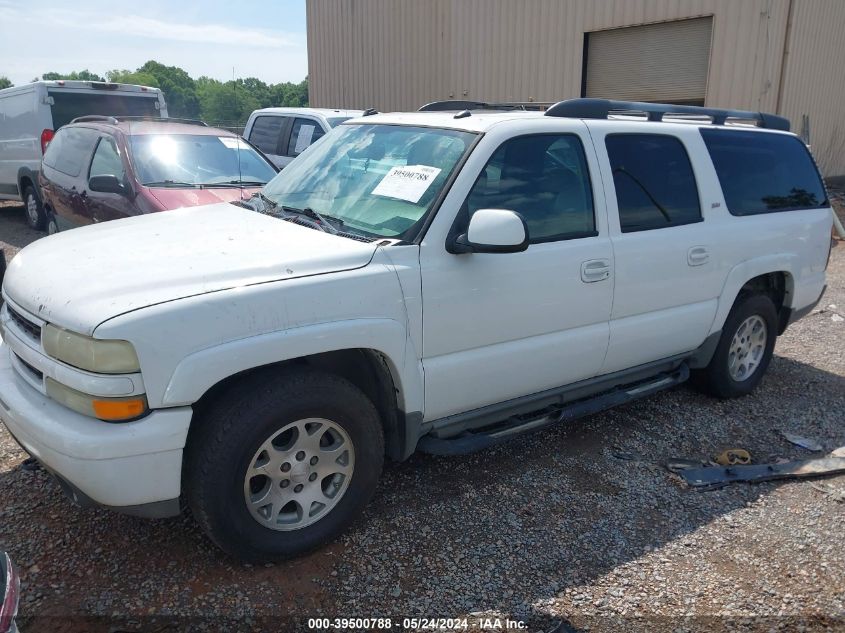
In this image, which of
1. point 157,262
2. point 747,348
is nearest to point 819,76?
point 747,348

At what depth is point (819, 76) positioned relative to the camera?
1281cm

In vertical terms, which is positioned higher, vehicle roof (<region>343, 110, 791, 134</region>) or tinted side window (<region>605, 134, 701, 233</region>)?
vehicle roof (<region>343, 110, 791, 134</region>)

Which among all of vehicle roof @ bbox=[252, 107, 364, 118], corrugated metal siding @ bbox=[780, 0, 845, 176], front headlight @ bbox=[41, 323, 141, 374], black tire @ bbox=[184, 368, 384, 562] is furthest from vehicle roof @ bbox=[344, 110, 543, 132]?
corrugated metal siding @ bbox=[780, 0, 845, 176]

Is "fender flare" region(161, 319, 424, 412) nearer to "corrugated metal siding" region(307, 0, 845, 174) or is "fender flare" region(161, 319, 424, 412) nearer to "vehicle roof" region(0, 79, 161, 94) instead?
"vehicle roof" region(0, 79, 161, 94)

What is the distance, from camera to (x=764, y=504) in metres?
3.73

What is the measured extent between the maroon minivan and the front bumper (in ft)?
12.0

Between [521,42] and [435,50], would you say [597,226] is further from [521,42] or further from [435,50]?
[435,50]

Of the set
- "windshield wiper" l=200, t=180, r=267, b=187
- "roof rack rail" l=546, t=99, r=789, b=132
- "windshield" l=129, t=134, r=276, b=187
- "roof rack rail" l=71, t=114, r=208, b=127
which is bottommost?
"windshield wiper" l=200, t=180, r=267, b=187

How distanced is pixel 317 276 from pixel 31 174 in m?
9.88

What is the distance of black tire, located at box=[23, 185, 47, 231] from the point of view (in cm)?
1075

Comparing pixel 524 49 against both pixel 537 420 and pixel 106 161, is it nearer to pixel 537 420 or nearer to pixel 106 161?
pixel 106 161

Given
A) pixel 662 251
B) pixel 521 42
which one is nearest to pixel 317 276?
pixel 662 251

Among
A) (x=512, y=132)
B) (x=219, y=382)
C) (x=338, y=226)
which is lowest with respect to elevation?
(x=219, y=382)

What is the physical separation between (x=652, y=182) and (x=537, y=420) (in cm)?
159
